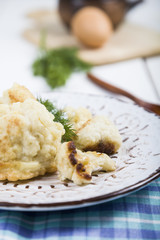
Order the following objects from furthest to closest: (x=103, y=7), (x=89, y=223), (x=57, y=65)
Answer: (x=103, y=7)
(x=57, y=65)
(x=89, y=223)

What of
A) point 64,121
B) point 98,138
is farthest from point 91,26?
point 98,138

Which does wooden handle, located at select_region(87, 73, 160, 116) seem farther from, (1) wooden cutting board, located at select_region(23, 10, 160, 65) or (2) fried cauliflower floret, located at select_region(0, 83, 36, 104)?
(2) fried cauliflower floret, located at select_region(0, 83, 36, 104)

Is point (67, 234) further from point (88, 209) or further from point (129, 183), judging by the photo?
point (129, 183)

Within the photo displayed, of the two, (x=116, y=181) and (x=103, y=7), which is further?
(x=103, y=7)

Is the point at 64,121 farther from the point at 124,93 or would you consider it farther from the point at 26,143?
the point at 124,93

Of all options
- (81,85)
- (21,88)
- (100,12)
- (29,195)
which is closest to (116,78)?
(81,85)

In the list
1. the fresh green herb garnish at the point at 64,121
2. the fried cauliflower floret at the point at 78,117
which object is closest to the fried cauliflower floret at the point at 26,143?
the fresh green herb garnish at the point at 64,121
